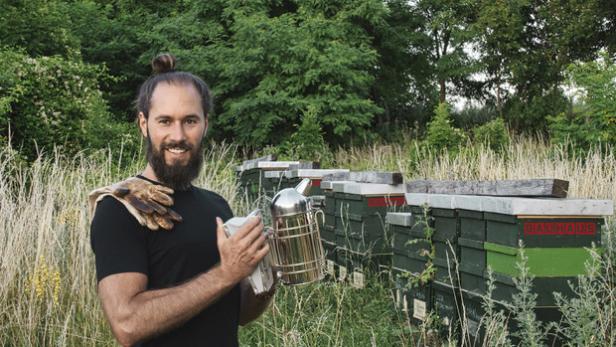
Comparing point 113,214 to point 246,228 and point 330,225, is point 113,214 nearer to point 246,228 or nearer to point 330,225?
point 246,228

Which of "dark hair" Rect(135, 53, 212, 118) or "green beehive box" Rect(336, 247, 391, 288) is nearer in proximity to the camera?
"dark hair" Rect(135, 53, 212, 118)

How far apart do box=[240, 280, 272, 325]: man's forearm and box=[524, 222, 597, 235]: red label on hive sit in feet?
7.31

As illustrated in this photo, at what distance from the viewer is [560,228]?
15.2 feet

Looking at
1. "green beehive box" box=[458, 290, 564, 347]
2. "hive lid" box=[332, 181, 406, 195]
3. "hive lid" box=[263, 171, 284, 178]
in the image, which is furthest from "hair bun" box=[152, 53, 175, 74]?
"hive lid" box=[263, 171, 284, 178]

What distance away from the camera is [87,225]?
6.47 metres

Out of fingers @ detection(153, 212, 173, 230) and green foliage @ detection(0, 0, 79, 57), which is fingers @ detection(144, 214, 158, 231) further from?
green foliage @ detection(0, 0, 79, 57)

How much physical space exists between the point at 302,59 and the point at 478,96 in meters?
11.1

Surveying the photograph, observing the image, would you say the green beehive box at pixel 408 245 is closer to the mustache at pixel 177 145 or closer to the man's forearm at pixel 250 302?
the man's forearm at pixel 250 302

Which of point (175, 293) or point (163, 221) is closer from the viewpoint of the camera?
point (175, 293)

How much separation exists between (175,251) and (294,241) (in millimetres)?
393

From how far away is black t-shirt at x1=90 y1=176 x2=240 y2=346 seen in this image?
239cm

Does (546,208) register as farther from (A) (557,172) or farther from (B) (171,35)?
(B) (171,35)

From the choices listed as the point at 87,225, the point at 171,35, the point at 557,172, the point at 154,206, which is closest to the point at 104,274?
the point at 154,206

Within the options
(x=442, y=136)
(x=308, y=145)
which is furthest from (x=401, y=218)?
(x=308, y=145)
